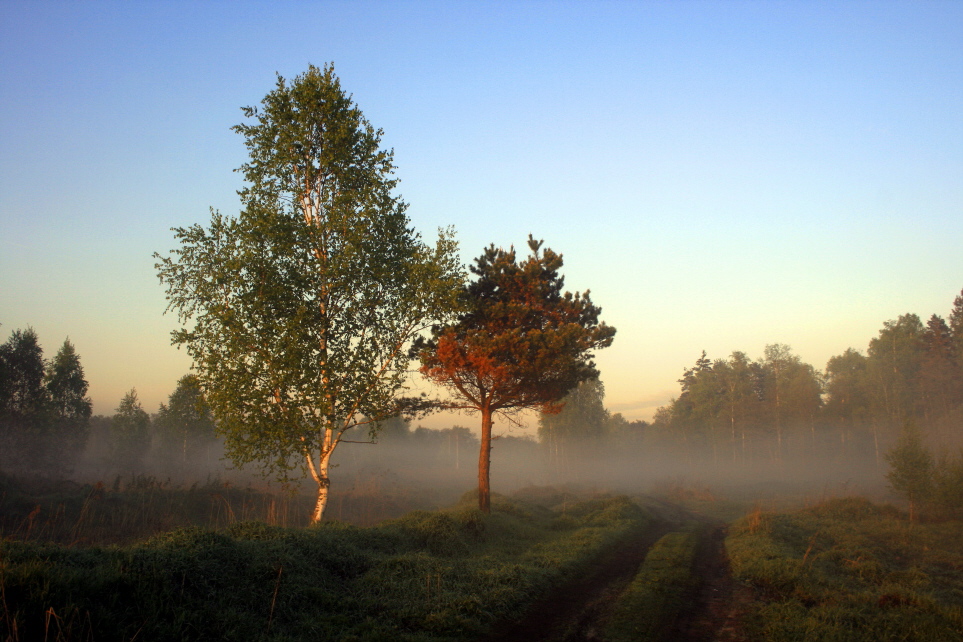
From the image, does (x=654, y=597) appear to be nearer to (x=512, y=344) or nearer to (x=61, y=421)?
(x=512, y=344)

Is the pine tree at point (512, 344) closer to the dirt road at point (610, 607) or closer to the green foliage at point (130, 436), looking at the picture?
the dirt road at point (610, 607)

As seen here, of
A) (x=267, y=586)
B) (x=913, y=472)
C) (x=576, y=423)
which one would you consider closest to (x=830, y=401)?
(x=576, y=423)

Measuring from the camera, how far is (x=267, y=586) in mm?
8922

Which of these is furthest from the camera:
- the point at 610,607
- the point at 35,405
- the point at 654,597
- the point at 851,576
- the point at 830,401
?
the point at 830,401

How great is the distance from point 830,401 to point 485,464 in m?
71.2

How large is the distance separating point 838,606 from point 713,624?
111 inches

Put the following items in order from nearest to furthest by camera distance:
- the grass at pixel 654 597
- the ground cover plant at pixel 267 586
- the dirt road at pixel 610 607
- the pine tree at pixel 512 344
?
the ground cover plant at pixel 267 586 → the dirt road at pixel 610 607 → the grass at pixel 654 597 → the pine tree at pixel 512 344

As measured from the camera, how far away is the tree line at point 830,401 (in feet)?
188

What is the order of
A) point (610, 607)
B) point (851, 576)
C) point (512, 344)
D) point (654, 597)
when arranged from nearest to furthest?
point (610, 607), point (654, 597), point (851, 576), point (512, 344)

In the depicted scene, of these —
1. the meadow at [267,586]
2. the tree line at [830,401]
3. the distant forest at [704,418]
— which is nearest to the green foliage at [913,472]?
the distant forest at [704,418]

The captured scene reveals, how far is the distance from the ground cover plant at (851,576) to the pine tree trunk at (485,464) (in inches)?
411

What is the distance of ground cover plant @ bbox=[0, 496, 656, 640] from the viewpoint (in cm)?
638

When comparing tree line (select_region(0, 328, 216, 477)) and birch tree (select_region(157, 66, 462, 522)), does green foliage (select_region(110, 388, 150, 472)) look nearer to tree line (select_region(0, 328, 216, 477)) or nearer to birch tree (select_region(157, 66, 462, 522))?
tree line (select_region(0, 328, 216, 477))

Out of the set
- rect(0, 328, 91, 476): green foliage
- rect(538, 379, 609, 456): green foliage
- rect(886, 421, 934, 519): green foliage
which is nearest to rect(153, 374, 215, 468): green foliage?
rect(0, 328, 91, 476): green foliage
